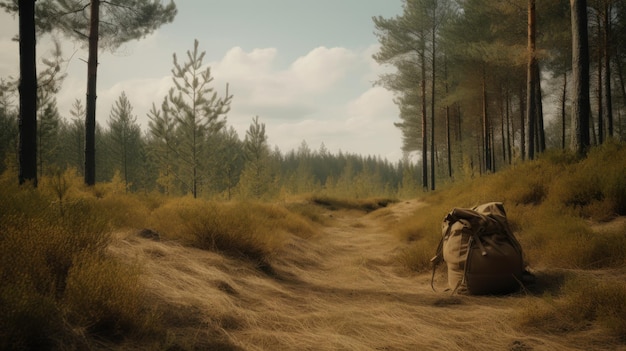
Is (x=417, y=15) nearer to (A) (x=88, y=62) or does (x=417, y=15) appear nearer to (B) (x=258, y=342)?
(A) (x=88, y=62)

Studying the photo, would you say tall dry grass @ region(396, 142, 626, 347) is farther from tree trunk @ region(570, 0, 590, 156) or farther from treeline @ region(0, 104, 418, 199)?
treeline @ region(0, 104, 418, 199)

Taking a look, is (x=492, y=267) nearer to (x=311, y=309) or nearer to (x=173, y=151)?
(x=311, y=309)

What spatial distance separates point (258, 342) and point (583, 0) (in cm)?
1043

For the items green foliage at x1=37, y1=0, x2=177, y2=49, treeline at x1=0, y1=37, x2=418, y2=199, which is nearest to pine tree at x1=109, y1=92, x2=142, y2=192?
treeline at x1=0, y1=37, x2=418, y2=199

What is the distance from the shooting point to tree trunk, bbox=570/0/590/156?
8328 mm

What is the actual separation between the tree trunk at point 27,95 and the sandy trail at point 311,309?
12.8 feet

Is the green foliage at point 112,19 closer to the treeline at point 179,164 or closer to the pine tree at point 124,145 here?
the treeline at point 179,164

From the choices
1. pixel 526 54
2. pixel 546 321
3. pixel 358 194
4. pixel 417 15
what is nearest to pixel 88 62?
pixel 546 321

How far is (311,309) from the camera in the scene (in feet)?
10.6

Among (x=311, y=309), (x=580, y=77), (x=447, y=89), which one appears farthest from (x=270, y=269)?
(x=447, y=89)

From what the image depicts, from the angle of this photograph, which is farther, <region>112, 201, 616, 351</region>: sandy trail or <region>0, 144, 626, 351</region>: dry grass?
<region>112, 201, 616, 351</region>: sandy trail

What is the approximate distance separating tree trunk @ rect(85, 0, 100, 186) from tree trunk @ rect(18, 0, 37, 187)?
16.7 ft

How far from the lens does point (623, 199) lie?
194 inches

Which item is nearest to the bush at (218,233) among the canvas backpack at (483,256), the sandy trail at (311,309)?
the sandy trail at (311,309)
